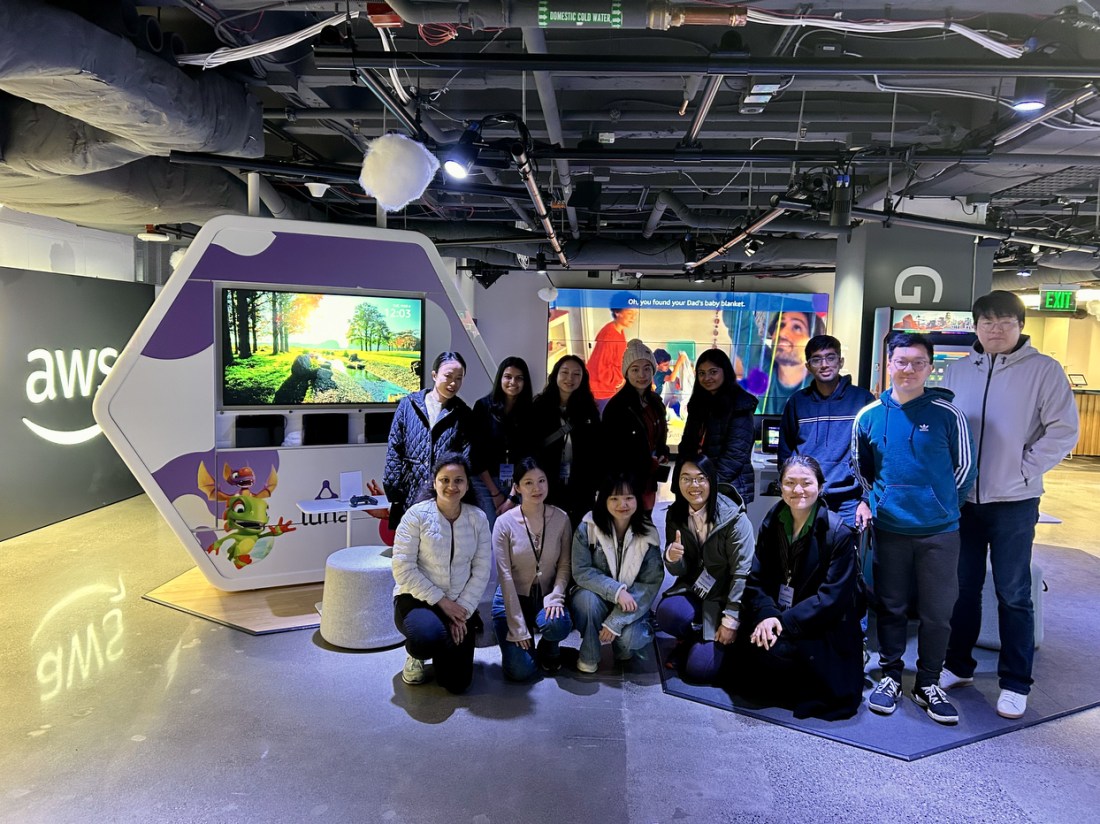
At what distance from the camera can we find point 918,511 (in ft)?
9.79

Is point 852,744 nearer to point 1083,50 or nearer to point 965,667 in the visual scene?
point 965,667

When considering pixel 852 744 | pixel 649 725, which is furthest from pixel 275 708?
pixel 852 744

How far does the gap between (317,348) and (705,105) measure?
2831 millimetres

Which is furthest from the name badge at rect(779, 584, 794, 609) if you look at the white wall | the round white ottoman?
the white wall

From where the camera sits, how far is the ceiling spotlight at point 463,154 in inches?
164

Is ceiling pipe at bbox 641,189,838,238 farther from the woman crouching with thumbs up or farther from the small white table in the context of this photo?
the small white table

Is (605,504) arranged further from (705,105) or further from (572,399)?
(705,105)

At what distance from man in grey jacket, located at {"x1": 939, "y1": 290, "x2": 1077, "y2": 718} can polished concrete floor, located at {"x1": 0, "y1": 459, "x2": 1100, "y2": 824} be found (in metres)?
0.48

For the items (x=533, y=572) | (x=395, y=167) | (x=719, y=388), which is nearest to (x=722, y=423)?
(x=719, y=388)

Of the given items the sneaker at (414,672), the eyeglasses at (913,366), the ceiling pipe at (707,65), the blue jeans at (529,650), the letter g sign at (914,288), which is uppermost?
the ceiling pipe at (707,65)

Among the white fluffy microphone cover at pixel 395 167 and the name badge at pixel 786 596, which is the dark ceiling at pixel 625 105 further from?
the name badge at pixel 786 596

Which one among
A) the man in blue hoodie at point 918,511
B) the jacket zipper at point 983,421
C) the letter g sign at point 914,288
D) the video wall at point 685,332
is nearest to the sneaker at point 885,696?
the man in blue hoodie at point 918,511

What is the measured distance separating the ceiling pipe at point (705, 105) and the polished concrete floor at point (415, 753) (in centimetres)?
298

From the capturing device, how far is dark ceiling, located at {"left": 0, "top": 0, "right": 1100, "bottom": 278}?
2924mm
